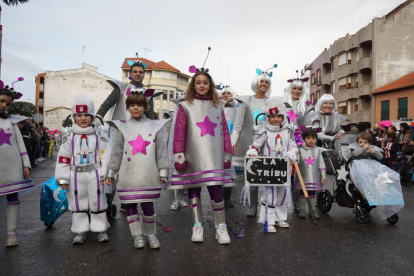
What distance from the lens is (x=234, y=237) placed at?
4.30 meters

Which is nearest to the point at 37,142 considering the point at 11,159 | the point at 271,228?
the point at 11,159

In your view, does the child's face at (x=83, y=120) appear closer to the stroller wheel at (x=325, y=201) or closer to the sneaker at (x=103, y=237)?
the sneaker at (x=103, y=237)

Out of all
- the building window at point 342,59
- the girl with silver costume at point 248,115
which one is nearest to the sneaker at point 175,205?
the girl with silver costume at point 248,115

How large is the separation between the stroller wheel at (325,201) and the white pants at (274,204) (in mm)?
1201

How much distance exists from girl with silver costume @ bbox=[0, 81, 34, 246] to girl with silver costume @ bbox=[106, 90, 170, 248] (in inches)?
46.7

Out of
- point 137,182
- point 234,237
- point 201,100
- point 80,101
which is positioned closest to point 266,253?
point 234,237

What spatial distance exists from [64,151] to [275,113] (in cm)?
288

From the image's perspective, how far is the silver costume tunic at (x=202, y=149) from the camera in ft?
13.4

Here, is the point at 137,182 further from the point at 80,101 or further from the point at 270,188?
the point at 270,188

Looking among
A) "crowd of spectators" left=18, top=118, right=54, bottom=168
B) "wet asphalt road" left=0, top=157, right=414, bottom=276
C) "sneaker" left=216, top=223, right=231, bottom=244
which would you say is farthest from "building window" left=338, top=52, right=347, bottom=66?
"sneaker" left=216, top=223, right=231, bottom=244

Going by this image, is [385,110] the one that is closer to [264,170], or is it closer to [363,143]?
[363,143]

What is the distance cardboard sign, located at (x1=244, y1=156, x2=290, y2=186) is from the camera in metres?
4.64

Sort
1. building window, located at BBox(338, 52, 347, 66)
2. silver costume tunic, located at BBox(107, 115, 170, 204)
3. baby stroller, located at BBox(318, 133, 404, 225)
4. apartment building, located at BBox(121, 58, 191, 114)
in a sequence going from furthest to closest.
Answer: apartment building, located at BBox(121, 58, 191, 114) → building window, located at BBox(338, 52, 347, 66) → baby stroller, located at BBox(318, 133, 404, 225) → silver costume tunic, located at BBox(107, 115, 170, 204)

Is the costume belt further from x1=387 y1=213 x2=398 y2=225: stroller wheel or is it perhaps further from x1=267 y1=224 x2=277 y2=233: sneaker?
x1=387 y1=213 x2=398 y2=225: stroller wheel
